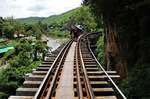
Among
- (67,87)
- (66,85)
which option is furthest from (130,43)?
(67,87)

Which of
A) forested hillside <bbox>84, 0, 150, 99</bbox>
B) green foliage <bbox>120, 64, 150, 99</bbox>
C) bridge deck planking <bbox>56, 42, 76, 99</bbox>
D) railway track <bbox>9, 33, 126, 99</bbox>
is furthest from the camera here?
forested hillside <bbox>84, 0, 150, 99</bbox>

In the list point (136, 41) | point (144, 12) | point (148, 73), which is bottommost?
point (148, 73)

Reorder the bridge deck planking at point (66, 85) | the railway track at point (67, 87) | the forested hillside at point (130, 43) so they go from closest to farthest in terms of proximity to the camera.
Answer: the railway track at point (67, 87) → the bridge deck planking at point (66, 85) → the forested hillside at point (130, 43)

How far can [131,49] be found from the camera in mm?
20828

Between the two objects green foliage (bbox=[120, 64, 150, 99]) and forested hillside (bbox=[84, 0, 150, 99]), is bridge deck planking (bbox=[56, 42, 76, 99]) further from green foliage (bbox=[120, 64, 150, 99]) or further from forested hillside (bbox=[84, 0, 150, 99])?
forested hillside (bbox=[84, 0, 150, 99])

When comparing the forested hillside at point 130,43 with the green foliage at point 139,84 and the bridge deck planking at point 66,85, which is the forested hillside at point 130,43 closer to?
the green foliage at point 139,84

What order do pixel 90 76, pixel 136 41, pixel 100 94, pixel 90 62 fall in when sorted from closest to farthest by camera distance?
pixel 100 94 < pixel 90 76 < pixel 90 62 < pixel 136 41

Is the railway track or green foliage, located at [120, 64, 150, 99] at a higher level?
the railway track

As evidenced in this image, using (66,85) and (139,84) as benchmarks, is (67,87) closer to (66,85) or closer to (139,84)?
(66,85)

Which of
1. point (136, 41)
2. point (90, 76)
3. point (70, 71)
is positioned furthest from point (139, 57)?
point (90, 76)

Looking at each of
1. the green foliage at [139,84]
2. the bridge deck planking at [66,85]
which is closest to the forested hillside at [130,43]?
the green foliage at [139,84]

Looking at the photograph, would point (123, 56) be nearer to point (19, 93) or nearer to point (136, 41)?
point (136, 41)

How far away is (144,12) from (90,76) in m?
7.32

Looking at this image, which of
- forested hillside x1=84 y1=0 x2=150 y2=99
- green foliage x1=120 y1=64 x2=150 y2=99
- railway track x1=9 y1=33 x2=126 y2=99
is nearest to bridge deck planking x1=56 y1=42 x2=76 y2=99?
railway track x1=9 y1=33 x2=126 y2=99
